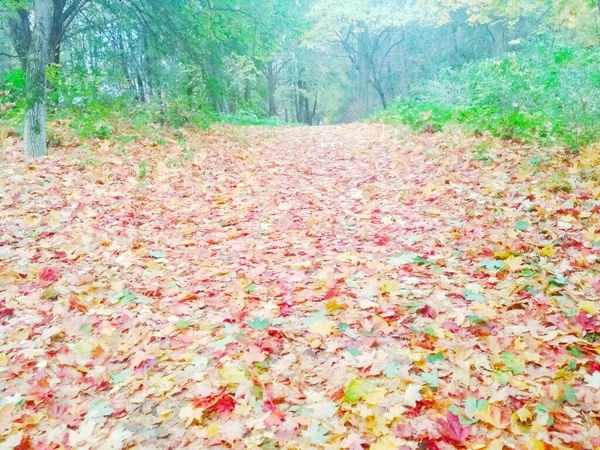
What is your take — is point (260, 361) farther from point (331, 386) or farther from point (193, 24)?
point (193, 24)

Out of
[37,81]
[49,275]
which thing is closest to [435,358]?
[49,275]

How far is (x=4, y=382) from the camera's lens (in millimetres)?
2836

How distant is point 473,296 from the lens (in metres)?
3.38

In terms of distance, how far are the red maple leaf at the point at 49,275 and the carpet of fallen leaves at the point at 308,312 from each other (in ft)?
0.10

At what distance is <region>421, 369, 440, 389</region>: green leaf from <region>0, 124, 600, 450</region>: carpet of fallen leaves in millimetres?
13

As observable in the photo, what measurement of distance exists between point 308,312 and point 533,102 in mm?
7773

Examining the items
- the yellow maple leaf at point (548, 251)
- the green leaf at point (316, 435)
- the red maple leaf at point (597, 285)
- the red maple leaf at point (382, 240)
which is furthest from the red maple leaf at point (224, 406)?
the yellow maple leaf at point (548, 251)

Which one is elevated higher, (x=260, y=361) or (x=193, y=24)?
(x=193, y=24)

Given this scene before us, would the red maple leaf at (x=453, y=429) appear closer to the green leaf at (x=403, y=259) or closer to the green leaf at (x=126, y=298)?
the green leaf at (x=403, y=259)

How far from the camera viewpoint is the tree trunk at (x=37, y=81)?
7.09 metres

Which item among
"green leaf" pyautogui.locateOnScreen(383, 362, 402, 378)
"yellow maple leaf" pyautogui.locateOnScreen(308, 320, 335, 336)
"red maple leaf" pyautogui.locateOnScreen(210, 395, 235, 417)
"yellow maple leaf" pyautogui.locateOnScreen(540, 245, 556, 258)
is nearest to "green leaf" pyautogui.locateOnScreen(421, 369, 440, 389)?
"green leaf" pyautogui.locateOnScreen(383, 362, 402, 378)

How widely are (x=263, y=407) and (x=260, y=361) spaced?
15.9 inches

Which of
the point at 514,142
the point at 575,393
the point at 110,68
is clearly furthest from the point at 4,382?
the point at 110,68

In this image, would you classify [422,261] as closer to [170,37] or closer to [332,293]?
[332,293]
